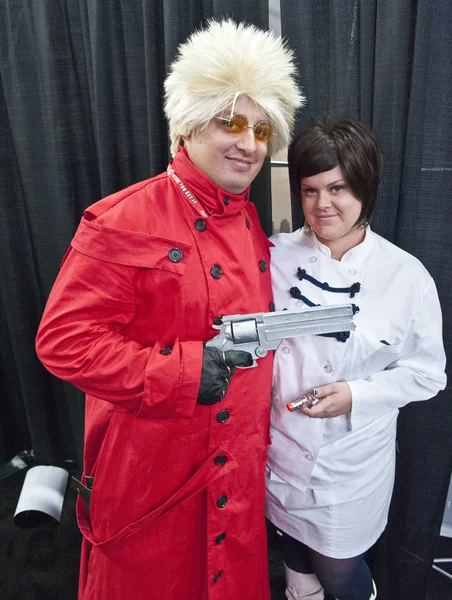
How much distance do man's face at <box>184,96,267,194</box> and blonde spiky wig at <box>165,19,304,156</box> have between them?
17mm

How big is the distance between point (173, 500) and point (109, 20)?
1545 millimetres

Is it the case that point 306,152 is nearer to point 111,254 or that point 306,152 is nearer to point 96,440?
→ point 111,254

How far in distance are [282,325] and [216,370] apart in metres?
0.17

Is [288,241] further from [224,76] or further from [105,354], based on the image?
[105,354]

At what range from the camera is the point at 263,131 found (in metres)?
0.93

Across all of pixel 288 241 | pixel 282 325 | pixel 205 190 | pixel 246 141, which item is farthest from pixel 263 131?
pixel 282 325

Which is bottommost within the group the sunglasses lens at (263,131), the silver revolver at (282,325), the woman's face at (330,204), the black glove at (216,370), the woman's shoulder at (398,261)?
the black glove at (216,370)

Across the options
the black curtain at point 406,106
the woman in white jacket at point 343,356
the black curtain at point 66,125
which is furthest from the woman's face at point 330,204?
the black curtain at point 66,125

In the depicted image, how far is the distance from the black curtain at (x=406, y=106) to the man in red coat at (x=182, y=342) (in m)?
0.37

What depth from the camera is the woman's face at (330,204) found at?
3.23ft

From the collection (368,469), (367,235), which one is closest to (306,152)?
(367,235)

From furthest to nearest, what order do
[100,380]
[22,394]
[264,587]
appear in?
[22,394] → [264,587] → [100,380]

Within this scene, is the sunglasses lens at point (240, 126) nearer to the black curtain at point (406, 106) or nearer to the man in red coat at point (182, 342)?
Result: the man in red coat at point (182, 342)

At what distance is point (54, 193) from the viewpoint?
5.67ft
